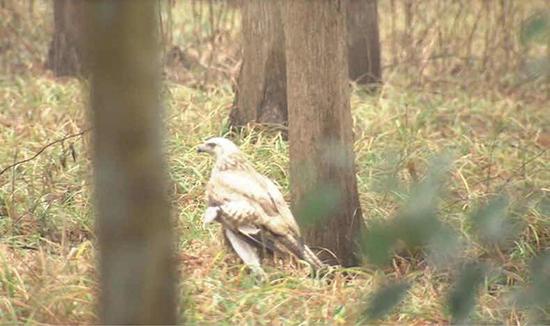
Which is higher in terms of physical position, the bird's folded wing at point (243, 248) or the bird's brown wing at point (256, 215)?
the bird's brown wing at point (256, 215)

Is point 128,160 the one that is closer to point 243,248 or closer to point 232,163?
point 243,248

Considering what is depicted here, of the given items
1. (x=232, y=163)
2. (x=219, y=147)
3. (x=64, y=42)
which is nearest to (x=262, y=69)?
(x=219, y=147)

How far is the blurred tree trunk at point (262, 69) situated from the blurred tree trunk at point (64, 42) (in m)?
3.07

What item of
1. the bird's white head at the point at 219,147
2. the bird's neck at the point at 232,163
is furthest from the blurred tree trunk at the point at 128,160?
the bird's white head at the point at 219,147

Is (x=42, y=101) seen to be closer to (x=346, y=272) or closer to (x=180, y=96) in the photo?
(x=180, y=96)

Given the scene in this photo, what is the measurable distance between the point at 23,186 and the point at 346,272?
2327 mm

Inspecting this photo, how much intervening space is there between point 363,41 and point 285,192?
13.8 ft

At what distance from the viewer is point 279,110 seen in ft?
27.9

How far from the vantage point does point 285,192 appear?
7.35 metres

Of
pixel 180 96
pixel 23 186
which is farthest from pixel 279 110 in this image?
pixel 23 186

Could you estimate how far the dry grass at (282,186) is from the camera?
3146 millimetres

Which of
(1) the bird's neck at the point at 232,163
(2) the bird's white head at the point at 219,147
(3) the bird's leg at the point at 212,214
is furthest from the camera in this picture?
(2) the bird's white head at the point at 219,147

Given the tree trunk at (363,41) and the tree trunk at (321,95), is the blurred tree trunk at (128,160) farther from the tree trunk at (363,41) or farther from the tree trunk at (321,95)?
the tree trunk at (363,41)

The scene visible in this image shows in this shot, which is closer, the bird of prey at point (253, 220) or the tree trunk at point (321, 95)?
the bird of prey at point (253, 220)
